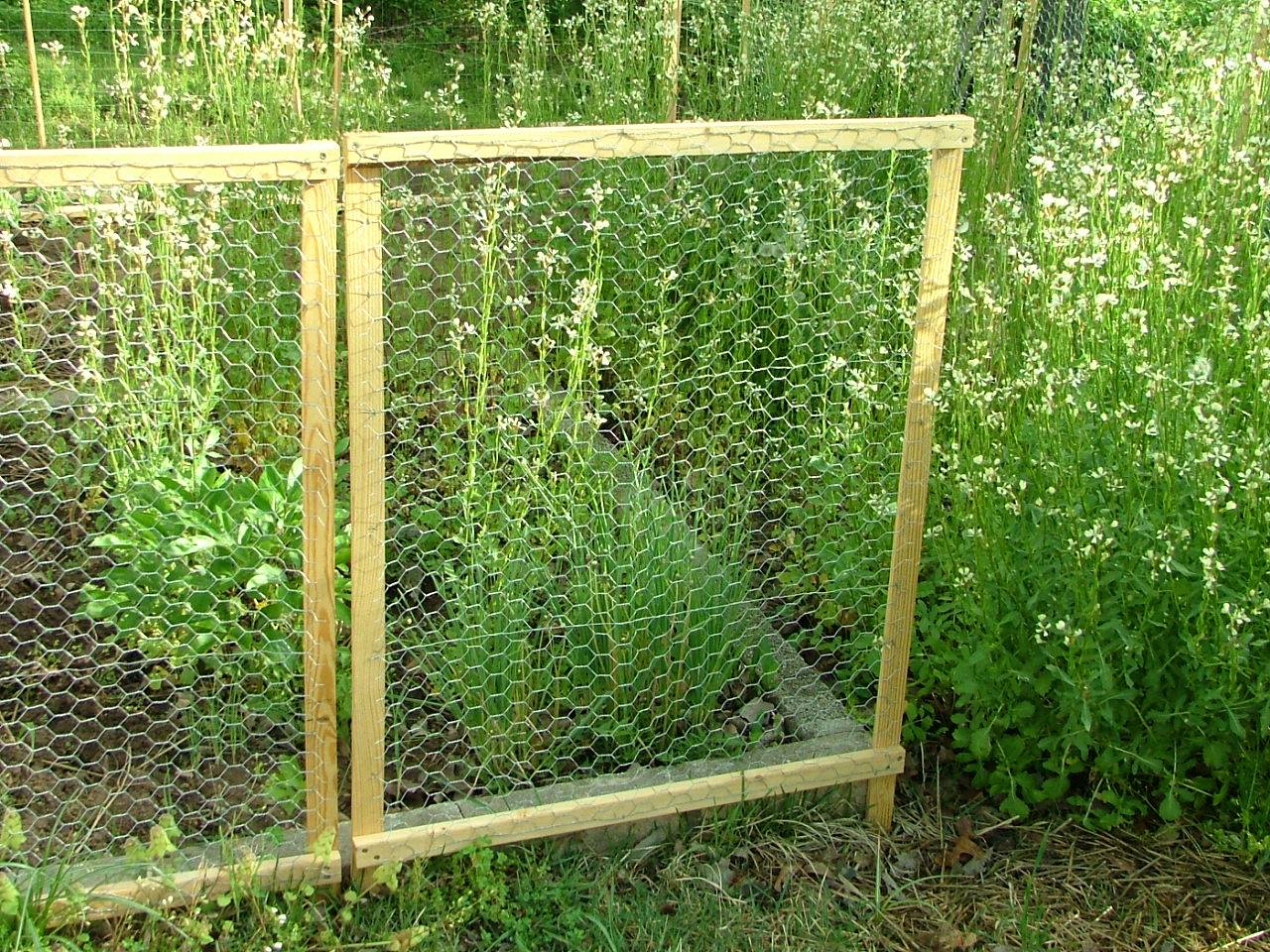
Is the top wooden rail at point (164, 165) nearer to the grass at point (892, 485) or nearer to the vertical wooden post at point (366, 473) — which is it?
the vertical wooden post at point (366, 473)

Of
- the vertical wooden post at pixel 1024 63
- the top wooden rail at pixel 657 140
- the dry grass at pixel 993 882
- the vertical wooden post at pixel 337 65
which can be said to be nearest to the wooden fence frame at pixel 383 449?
the top wooden rail at pixel 657 140

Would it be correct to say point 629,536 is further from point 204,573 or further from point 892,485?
point 204,573

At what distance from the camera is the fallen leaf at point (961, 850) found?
325 cm

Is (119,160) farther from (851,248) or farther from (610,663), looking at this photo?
(851,248)

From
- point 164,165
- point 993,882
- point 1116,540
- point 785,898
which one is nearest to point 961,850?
point 993,882

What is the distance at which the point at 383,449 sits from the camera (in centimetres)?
262

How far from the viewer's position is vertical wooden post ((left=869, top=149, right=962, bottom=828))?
2.98 meters

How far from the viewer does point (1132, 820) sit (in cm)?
327

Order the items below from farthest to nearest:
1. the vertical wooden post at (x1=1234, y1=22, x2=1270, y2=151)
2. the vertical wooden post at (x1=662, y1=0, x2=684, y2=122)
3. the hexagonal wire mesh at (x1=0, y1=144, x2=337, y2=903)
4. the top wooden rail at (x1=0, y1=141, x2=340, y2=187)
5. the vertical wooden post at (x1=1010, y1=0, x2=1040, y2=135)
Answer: the vertical wooden post at (x1=662, y1=0, x2=684, y2=122) < the vertical wooden post at (x1=1010, y1=0, x2=1040, y2=135) < the vertical wooden post at (x1=1234, y1=22, x2=1270, y2=151) < the hexagonal wire mesh at (x1=0, y1=144, x2=337, y2=903) < the top wooden rail at (x1=0, y1=141, x2=340, y2=187)

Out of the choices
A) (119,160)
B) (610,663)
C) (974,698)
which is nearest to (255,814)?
(610,663)

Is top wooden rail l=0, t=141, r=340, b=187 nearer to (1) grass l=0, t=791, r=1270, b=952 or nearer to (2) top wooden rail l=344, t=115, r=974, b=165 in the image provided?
(2) top wooden rail l=344, t=115, r=974, b=165

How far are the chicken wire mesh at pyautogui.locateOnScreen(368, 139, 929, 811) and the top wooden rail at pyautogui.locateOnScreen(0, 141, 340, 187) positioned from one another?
573mm

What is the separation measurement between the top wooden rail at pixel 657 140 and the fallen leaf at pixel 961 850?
5.35 ft

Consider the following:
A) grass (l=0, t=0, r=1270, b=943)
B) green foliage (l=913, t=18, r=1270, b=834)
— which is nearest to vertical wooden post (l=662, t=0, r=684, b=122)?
grass (l=0, t=0, r=1270, b=943)
